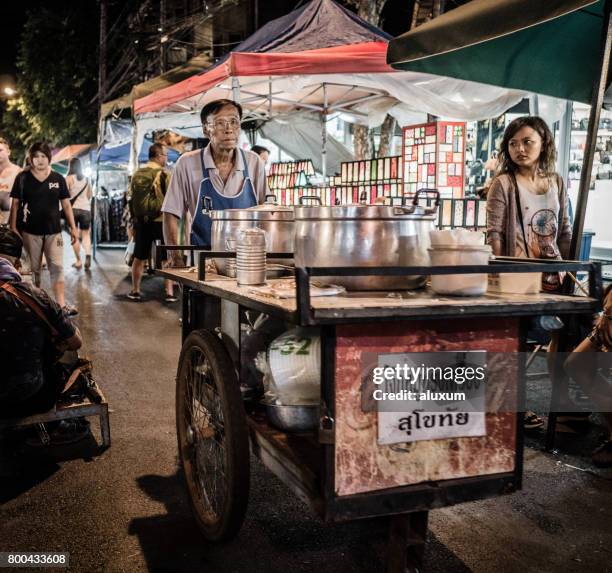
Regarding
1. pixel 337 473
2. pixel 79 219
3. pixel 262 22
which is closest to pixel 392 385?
pixel 337 473

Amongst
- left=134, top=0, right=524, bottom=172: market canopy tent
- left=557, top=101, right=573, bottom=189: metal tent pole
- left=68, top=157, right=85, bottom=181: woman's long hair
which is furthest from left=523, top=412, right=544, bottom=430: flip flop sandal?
left=68, top=157, right=85, bottom=181: woman's long hair

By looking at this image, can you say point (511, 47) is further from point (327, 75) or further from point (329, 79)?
point (329, 79)

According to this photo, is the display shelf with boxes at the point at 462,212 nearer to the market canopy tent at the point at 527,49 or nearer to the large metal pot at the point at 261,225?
the market canopy tent at the point at 527,49

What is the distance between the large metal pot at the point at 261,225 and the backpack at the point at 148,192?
559cm

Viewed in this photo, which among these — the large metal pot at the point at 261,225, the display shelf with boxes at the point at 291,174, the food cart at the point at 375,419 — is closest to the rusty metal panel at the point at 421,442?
the food cart at the point at 375,419

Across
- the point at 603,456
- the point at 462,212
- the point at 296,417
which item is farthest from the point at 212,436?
the point at 462,212

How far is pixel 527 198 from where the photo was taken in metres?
3.91

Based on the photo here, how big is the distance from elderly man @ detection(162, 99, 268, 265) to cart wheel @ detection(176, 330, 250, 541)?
127 cm

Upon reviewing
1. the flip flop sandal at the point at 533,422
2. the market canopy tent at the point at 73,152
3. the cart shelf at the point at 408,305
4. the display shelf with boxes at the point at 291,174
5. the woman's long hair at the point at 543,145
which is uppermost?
the market canopy tent at the point at 73,152

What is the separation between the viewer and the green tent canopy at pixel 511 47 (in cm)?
326

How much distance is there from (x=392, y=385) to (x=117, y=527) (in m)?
1.70

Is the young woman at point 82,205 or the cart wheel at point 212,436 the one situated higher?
the young woman at point 82,205

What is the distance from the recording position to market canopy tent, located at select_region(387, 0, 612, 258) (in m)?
3.18

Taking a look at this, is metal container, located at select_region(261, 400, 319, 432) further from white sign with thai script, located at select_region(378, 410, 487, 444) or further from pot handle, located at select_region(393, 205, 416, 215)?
pot handle, located at select_region(393, 205, 416, 215)
